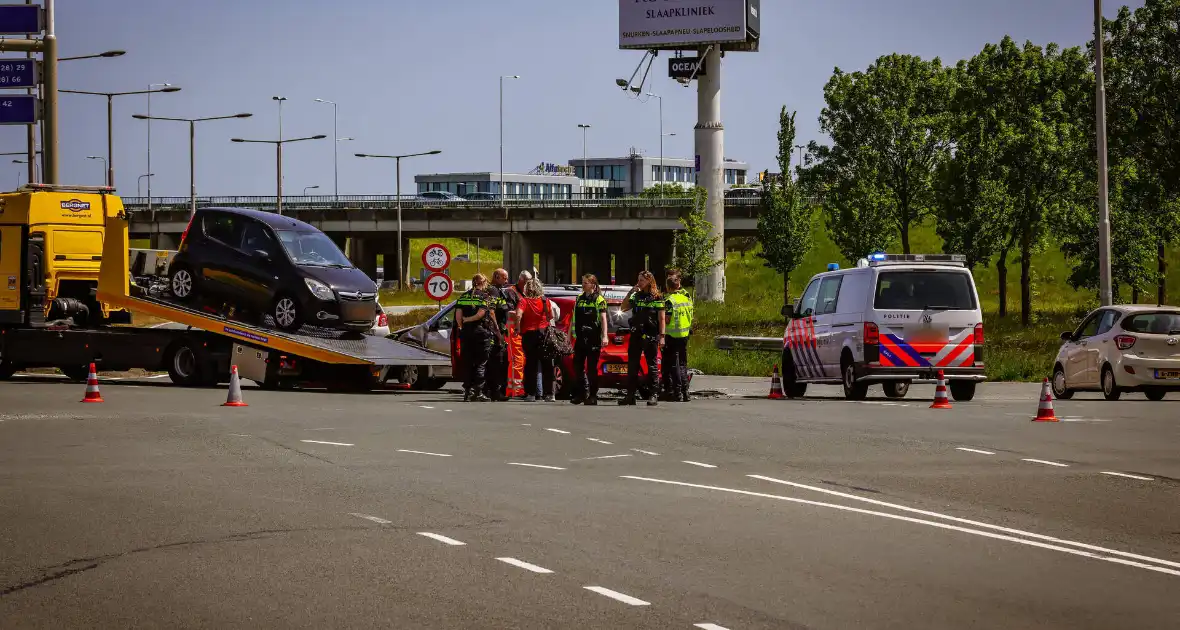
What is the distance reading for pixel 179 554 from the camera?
8.93 meters

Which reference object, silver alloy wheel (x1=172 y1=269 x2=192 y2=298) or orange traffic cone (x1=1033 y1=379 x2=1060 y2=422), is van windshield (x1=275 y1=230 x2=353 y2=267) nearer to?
silver alloy wheel (x1=172 y1=269 x2=192 y2=298)

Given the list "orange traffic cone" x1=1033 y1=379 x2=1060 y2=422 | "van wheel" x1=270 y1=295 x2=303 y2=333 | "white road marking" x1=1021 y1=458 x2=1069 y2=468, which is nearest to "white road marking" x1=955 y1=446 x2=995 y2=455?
"white road marking" x1=1021 y1=458 x2=1069 y2=468

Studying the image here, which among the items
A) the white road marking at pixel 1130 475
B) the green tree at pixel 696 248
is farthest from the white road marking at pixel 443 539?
the green tree at pixel 696 248

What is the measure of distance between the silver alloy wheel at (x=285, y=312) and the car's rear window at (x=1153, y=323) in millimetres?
Result: 12466

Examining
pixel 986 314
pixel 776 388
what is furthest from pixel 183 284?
pixel 986 314

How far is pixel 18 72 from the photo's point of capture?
31.0 metres

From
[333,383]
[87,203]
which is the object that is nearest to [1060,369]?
[333,383]

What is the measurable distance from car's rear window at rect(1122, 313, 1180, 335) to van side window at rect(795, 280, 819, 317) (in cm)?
452

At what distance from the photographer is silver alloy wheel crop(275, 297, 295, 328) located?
24547 millimetres

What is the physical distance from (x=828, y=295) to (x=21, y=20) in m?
16.9

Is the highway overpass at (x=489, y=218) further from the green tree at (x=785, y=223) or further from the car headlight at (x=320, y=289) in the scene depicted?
the car headlight at (x=320, y=289)

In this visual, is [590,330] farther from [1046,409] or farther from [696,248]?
[696,248]

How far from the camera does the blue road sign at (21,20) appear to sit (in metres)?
30.5

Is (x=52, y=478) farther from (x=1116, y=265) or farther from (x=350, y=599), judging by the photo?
(x=1116, y=265)
